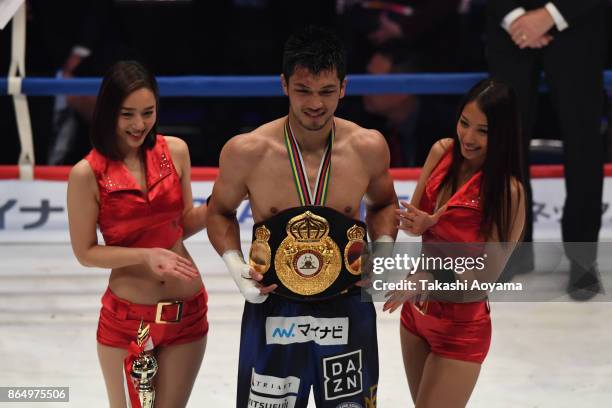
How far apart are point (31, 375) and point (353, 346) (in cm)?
170

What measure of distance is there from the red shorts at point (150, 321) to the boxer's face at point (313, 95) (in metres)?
0.71

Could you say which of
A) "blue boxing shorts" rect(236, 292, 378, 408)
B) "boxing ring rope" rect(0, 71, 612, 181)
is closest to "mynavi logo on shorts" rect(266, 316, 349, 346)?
"blue boxing shorts" rect(236, 292, 378, 408)

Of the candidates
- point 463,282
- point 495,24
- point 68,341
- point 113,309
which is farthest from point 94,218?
point 495,24

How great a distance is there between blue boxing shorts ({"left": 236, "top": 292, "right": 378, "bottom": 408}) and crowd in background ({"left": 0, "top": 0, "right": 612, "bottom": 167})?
3.28m

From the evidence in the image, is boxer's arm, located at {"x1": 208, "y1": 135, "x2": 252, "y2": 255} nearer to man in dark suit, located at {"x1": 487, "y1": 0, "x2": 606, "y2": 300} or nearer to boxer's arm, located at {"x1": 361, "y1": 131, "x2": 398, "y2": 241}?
boxer's arm, located at {"x1": 361, "y1": 131, "x2": 398, "y2": 241}

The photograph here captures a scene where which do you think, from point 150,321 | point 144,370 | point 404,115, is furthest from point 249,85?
point 144,370

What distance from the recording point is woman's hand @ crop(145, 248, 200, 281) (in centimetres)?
262

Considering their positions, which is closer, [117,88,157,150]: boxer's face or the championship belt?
the championship belt

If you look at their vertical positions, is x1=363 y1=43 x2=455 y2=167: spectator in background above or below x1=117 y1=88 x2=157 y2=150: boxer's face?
below

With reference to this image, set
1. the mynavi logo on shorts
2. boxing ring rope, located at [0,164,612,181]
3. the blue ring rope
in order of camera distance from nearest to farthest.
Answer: the mynavi logo on shorts < the blue ring rope < boxing ring rope, located at [0,164,612,181]

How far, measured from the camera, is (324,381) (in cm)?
257

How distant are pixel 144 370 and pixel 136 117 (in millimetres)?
715

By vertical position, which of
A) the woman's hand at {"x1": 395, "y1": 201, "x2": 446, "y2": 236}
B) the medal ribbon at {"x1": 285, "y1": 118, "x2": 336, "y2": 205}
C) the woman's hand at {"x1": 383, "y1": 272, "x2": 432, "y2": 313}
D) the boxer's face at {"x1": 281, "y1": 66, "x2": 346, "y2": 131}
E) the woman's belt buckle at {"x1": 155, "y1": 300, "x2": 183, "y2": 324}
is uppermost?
the boxer's face at {"x1": 281, "y1": 66, "x2": 346, "y2": 131}

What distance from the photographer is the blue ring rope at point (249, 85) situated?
5000 millimetres
